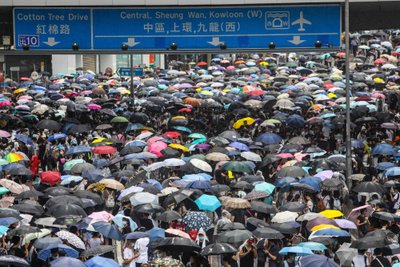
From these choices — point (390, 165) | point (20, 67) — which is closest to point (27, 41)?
point (390, 165)

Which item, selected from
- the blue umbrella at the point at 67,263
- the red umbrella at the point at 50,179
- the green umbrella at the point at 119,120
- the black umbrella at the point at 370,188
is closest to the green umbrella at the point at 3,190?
the red umbrella at the point at 50,179

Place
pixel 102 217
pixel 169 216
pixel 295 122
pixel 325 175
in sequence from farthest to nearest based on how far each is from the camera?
pixel 295 122, pixel 325 175, pixel 169 216, pixel 102 217

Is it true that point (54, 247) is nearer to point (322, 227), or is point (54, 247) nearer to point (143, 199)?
point (143, 199)

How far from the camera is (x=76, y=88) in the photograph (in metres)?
42.1

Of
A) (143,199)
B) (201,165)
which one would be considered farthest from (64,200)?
(201,165)

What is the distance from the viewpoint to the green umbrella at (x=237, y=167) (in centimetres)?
2111

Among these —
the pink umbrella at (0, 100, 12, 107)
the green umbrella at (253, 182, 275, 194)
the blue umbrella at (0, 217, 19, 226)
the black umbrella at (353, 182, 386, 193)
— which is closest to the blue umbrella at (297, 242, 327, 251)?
the blue umbrella at (0, 217, 19, 226)

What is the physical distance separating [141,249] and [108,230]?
0.86 m

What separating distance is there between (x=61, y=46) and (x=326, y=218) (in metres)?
15.3

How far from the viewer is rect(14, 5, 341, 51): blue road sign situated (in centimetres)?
2928

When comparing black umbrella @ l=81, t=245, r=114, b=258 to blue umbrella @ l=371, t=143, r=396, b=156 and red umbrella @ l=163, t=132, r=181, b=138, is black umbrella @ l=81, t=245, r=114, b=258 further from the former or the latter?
red umbrella @ l=163, t=132, r=181, b=138

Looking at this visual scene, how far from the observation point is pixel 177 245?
13703mm

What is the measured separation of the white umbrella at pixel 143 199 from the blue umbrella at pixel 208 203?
72cm

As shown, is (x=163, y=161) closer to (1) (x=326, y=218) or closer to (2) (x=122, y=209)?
(2) (x=122, y=209)
